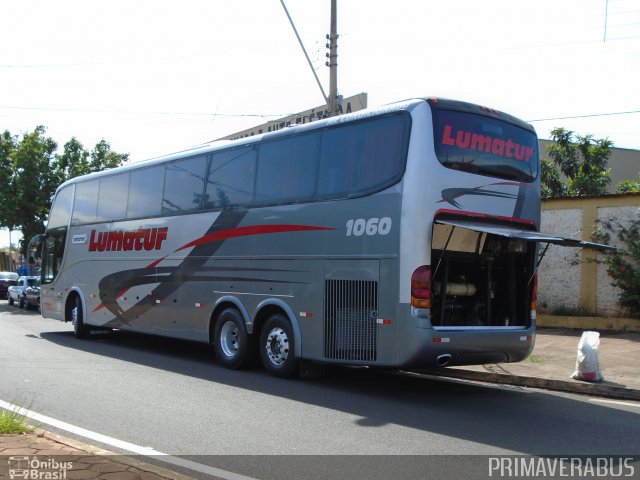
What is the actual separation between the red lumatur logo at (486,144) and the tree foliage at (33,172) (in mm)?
28405

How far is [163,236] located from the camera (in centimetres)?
1348

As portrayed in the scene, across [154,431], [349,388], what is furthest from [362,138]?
[154,431]

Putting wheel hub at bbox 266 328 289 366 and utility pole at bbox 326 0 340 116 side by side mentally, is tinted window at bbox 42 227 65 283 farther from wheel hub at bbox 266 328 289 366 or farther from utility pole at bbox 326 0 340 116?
wheel hub at bbox 266 328 289 366

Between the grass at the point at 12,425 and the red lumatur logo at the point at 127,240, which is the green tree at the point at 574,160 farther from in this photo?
the grass at the point at 12,425

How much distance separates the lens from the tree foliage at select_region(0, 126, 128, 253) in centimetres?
3266

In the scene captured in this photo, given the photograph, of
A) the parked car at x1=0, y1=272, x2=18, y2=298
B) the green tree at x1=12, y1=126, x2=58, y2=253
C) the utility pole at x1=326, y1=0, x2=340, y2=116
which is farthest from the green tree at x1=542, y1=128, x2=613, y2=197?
the parked car at x1=0, y1=272, x2=18, y2=298

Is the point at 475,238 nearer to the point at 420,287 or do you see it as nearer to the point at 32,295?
the point at 420,287

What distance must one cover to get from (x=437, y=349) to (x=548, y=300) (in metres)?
9.52

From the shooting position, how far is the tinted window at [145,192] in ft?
45.4

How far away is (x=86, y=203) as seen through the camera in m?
16.7

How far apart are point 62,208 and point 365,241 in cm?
1165

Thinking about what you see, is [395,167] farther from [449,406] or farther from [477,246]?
[449,406]

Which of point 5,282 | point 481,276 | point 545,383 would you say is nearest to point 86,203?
point 481,276

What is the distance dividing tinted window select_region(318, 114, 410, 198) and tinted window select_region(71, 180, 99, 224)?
830 cm
